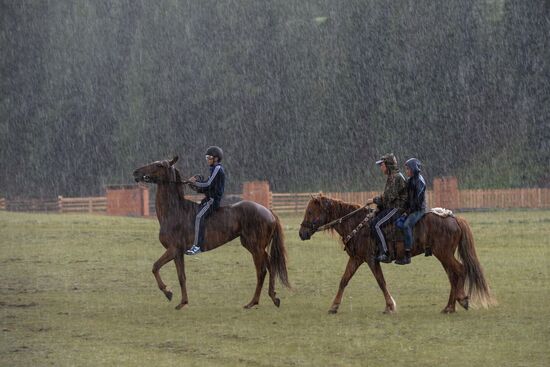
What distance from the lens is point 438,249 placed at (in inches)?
544

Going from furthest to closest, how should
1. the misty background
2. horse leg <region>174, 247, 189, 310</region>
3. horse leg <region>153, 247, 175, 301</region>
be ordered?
the misty background → horse leg <region>174, 247, 189, 310</region> → horse leg <region>153, 247, 175, 301</region>

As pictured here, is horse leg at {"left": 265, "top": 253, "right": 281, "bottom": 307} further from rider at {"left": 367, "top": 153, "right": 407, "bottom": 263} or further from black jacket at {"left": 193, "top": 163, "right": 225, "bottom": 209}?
rider at {"left": 367, "top": 153, "right": 407, "bottom": 263}

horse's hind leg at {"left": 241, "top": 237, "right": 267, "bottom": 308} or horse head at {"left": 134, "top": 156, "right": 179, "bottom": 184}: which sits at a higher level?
horse head at {"left": 134, "top": 156, "right": 179, "bottom": 184}

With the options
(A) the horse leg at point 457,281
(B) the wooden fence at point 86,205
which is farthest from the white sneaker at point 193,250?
(B) the wooden fence at point 86,205

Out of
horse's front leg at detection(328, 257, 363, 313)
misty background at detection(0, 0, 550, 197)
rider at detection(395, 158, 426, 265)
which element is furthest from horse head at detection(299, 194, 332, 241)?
misty background at detection(0, 0, 550, 197)

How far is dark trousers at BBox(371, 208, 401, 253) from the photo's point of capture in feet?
45.1

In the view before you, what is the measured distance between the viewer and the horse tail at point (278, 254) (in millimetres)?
15031

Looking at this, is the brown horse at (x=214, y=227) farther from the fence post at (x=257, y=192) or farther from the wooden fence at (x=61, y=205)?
the wooden fence at (x=61, y=205)

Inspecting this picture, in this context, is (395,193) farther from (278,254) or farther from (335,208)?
(278,254)

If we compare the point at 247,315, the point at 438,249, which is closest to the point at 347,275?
the point at 438,249

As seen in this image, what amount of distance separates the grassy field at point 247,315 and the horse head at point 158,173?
206 centimetres

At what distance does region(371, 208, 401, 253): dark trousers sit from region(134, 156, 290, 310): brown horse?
5.91ft

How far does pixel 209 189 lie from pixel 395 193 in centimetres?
300

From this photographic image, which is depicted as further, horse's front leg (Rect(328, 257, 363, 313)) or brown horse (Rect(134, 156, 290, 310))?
brown horse (Rect(134, 156, 290, 310))
